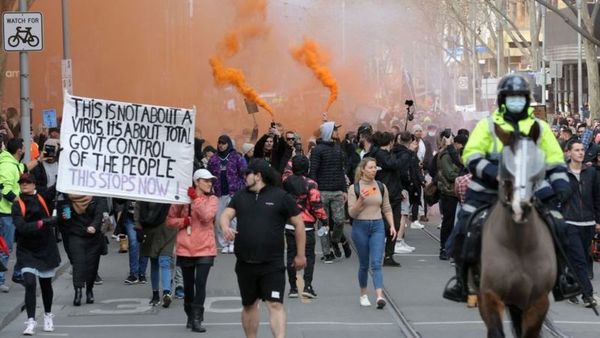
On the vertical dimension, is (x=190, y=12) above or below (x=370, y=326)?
above

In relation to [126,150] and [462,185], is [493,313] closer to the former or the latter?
[126,150]

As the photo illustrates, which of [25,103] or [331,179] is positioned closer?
[331,179]

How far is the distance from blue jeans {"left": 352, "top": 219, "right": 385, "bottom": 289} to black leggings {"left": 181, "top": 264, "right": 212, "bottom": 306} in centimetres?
219

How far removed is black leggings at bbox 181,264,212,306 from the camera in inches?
523

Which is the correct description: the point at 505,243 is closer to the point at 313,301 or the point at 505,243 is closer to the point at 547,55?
the point at 313,301

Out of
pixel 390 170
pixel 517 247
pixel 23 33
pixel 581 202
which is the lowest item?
pixel 581 202

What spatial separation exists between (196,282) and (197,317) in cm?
35

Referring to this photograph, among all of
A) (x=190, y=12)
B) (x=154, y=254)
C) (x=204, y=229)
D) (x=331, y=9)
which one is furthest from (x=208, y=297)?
(x=331, y=9)

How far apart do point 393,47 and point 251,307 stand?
3812 centimetres

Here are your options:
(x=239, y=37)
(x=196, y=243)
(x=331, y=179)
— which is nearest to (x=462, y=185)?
(x=331, y=179)

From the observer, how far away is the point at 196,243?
13383 millimetres

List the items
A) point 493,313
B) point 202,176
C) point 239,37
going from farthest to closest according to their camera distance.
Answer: point 239,37 < point 202,176 < point 493,313

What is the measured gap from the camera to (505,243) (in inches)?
365

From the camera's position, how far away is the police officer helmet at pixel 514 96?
9.62 m
